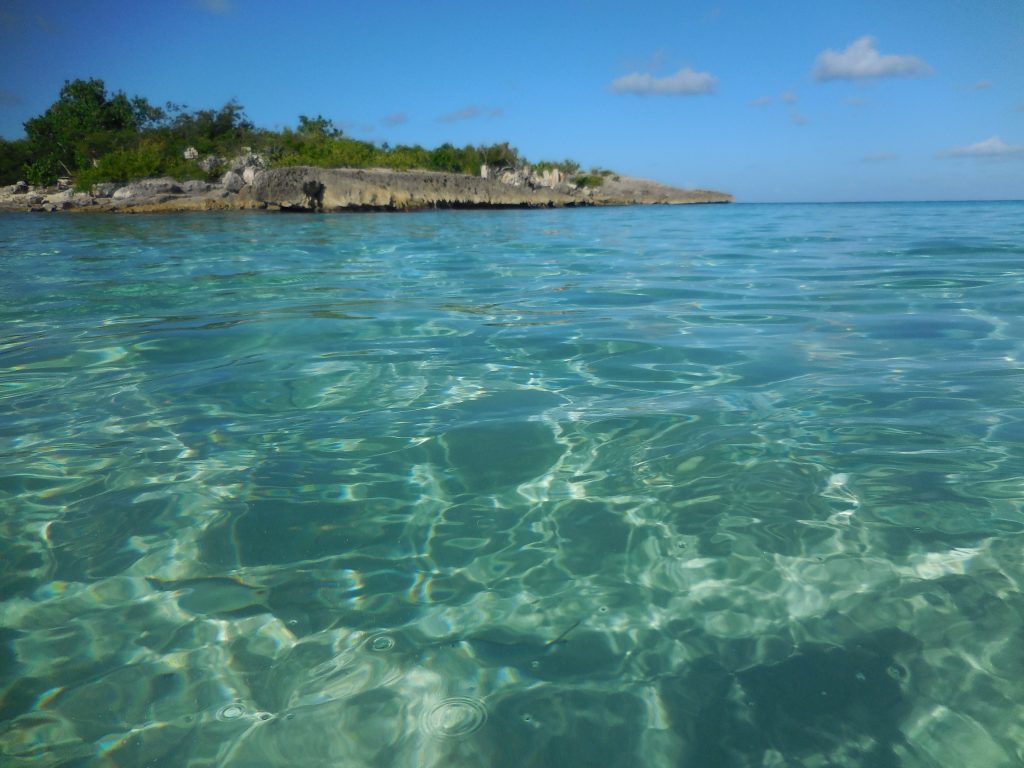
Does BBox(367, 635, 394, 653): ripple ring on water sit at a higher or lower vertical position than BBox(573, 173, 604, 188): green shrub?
higher

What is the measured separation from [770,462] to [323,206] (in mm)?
32754

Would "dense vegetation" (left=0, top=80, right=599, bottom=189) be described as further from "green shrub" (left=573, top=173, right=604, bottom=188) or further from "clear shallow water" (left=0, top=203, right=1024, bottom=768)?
"clear shallow water" (left=0, top=203, right=1024, bottom=768)

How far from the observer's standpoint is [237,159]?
139ft

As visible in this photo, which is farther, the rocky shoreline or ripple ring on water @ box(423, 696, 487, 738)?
the rocky shoreline

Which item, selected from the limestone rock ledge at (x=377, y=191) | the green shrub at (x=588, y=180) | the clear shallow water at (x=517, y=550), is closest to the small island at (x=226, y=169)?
the limestone rock ledge at (x=377, y=191)

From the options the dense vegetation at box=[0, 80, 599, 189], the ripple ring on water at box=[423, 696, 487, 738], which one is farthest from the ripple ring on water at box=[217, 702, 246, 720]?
the dense vegetation at box=[0, 80, 599, 189]

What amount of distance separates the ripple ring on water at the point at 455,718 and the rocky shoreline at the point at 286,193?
33123 mm

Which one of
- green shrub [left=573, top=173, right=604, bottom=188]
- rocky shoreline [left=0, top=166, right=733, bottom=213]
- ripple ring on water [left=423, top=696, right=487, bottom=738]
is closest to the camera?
ripple ring on water [left=423, top=696, right=487, bottom=738]

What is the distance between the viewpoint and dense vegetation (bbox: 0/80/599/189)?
4044 centimetres

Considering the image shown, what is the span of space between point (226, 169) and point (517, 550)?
45.8 m

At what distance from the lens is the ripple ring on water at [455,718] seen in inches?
59.9

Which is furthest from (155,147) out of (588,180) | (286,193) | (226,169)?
(588,180)

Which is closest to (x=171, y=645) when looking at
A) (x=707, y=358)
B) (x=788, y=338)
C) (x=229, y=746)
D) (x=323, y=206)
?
(x=229, y=746)

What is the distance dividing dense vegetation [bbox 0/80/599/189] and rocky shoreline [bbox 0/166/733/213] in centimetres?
199
